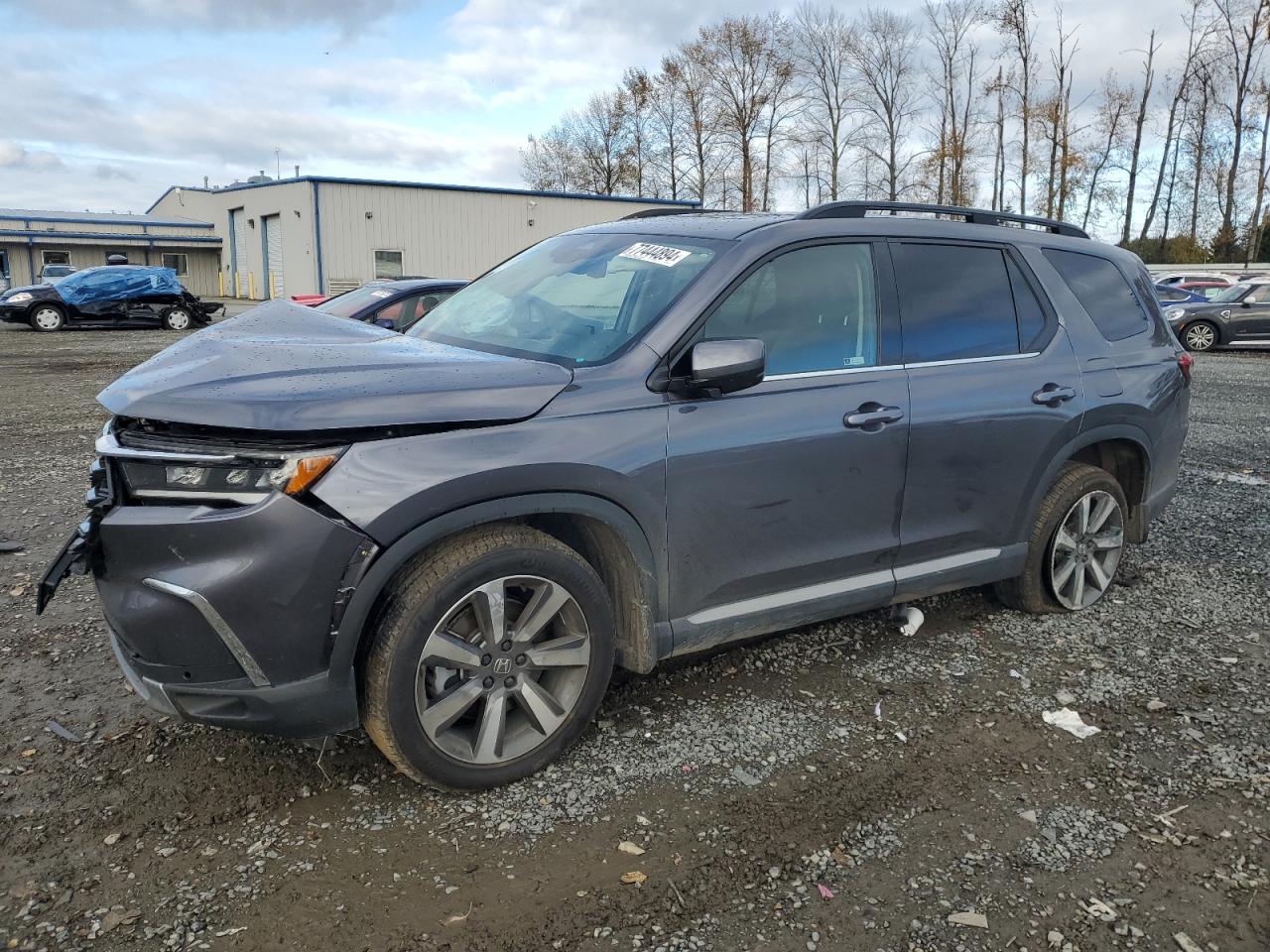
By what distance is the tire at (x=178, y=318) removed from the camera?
23.8 metres

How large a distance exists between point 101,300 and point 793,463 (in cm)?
2400

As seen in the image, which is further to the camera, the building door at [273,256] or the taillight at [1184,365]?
the building door at [273,256]

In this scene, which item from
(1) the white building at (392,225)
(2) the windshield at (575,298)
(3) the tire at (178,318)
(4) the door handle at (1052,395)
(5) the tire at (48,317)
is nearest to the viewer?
(2) the windshield at (575,298)

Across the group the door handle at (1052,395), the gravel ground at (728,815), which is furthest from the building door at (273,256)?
the door handle at (1052,395)

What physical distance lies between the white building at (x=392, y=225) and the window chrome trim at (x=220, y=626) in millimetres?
32574

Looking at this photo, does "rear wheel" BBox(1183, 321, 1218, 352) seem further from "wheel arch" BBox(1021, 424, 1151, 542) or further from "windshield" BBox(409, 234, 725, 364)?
"windshield" BBox(409, 234, 725, 364)

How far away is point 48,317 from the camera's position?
23109 mm

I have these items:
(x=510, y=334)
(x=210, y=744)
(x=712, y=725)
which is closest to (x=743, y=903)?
(x=712, y=725)

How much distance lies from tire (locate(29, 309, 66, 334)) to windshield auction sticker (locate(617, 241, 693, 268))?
78.5 feet

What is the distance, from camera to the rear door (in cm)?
Result: 383

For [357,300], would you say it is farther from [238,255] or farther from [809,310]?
[238,255]

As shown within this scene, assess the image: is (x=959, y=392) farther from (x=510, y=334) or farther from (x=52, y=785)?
(x=52, y=785)

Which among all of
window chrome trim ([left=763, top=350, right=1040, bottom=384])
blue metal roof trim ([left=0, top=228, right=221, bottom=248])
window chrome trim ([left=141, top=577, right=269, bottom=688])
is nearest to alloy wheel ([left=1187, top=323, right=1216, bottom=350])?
window chrome trim ([left=763, top=350, right=1040, bottom=384])

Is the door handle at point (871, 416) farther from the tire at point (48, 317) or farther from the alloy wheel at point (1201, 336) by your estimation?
the tire at point (48, 317)
